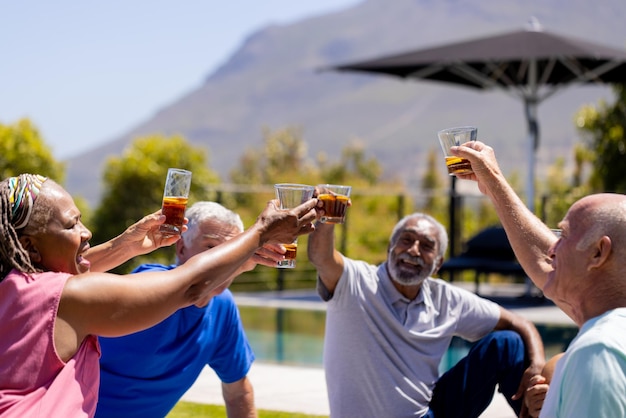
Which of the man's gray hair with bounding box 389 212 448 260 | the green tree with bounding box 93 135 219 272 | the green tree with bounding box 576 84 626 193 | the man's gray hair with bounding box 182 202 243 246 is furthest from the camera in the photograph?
the green tree with bounding box 576 84 626 193

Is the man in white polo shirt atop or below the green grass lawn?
atop

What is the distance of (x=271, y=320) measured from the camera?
11641mm

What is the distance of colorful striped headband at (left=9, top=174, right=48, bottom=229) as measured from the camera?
2602mm

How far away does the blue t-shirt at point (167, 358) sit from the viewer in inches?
148

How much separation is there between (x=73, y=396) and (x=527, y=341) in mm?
2251

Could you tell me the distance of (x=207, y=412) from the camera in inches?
221

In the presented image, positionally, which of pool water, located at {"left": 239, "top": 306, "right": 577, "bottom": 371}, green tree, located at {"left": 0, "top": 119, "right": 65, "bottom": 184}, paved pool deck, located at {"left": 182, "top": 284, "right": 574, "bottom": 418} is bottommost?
pool water, located at {"left": 239, "top": 306, "right": 577, "bottom": 371}

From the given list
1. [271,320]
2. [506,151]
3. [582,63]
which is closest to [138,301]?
[271,320]

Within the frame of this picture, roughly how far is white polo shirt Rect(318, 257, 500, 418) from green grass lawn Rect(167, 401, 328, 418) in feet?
4.35

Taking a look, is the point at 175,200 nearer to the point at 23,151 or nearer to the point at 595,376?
the point at 595,376

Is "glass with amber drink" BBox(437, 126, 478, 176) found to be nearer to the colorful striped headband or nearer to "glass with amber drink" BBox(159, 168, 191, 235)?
"glass with amber drink" BBox(159, 168, 191, 235)

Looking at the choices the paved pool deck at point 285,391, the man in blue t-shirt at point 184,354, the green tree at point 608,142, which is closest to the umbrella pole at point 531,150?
the green tree at point 608,142

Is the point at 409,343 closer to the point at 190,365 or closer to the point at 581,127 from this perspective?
the point at 190,365

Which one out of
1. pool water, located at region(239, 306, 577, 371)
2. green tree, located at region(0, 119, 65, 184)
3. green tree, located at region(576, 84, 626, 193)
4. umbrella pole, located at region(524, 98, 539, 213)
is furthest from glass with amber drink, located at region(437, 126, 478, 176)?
green tree, located at region(576, 84, 626, 193)
